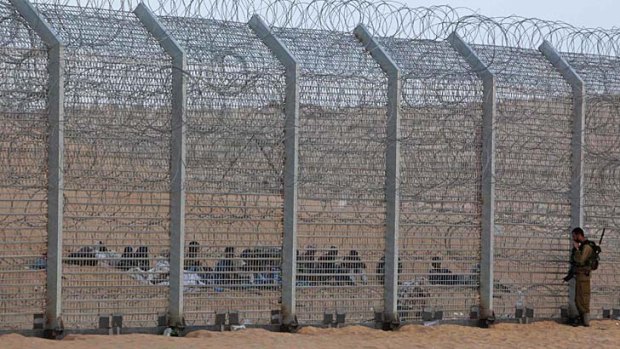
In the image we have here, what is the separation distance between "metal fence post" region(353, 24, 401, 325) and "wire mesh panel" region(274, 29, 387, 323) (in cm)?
7

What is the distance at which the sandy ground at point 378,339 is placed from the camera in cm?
1043

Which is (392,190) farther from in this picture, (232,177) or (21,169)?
(21,169)

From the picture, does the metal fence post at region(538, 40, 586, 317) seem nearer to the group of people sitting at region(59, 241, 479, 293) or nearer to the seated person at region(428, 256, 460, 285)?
the group of people sitting at region(59, 241, 479, 293)

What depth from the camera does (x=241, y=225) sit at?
11.5m

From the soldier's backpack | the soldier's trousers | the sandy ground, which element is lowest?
the sandy ground

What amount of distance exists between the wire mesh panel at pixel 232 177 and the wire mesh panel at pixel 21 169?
1.39m

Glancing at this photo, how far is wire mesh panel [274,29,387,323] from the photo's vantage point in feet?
38.5

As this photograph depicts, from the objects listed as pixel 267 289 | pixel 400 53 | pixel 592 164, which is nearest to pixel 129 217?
pixel 267 289

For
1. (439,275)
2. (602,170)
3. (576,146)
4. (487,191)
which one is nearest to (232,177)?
(439,275)

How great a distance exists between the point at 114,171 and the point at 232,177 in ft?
3.84

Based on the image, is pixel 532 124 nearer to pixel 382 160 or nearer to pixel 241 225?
pixel 382 160

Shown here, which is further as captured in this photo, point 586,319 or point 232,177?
point 586,319

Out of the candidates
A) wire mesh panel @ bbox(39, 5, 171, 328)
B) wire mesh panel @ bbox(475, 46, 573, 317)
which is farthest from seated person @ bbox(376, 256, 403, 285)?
wire mesh panel @ bbox(39, 5, 171, 328)

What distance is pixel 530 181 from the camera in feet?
42.7
